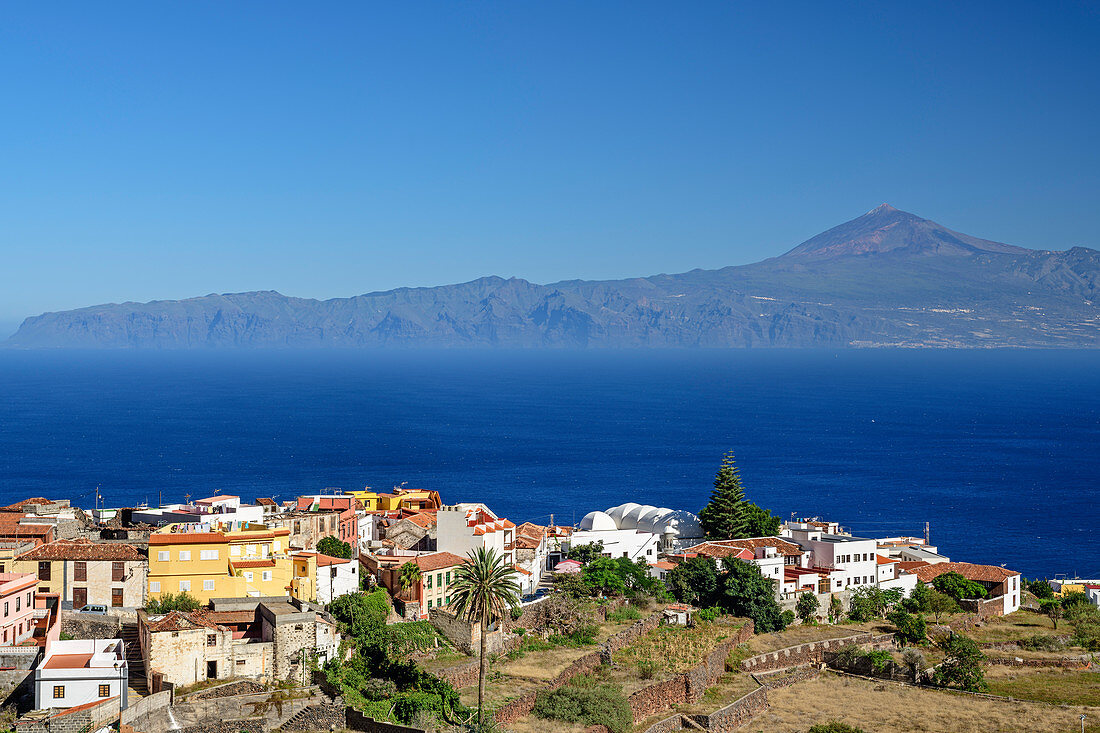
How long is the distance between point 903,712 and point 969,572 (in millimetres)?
22766

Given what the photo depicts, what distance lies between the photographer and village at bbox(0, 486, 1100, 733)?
37562 millimetres

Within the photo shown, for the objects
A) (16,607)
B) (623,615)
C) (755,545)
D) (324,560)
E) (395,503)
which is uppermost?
(324,560)

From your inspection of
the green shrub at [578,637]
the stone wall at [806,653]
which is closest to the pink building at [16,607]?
the green shrub at [578,637]

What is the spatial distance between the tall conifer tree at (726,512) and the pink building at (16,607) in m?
40.9

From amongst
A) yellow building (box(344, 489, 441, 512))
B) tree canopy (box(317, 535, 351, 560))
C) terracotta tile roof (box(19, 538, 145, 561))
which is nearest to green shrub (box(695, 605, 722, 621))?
tree canopy (box(317, 535, 351, 560))

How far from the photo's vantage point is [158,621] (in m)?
38.2

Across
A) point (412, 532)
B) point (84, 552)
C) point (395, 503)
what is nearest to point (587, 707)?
point (84, 552)

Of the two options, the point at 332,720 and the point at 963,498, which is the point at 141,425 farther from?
the point at 332,720

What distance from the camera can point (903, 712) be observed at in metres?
46.9

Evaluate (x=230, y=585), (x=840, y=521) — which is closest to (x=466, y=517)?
(x=230, y=585)

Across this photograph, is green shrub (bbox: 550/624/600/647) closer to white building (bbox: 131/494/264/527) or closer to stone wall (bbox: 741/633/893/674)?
stone wall (bbox: 741/633/893/674)

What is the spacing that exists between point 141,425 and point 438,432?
48897 mm

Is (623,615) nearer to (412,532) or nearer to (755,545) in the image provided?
(755,545)

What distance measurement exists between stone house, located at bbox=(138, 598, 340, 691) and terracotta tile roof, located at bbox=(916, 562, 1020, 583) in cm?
3848
